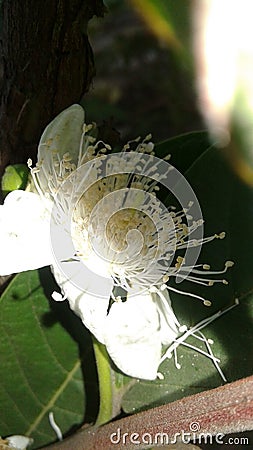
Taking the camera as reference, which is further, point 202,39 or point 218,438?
point 202,39

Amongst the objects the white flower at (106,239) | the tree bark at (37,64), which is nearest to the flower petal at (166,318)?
the white flower at (106,239)

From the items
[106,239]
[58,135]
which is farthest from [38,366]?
[58,135]

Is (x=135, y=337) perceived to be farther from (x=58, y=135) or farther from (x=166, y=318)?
(x=58, y=135)

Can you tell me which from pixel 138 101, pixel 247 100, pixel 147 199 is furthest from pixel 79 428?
pixel 138 101

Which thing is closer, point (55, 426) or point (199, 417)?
point (199, 417)

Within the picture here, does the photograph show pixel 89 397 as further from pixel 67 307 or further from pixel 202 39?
→ pixel 202 39

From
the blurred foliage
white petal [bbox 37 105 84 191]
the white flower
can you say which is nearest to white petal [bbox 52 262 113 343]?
the white flower

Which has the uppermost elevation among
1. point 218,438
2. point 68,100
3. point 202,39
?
point 202,39
